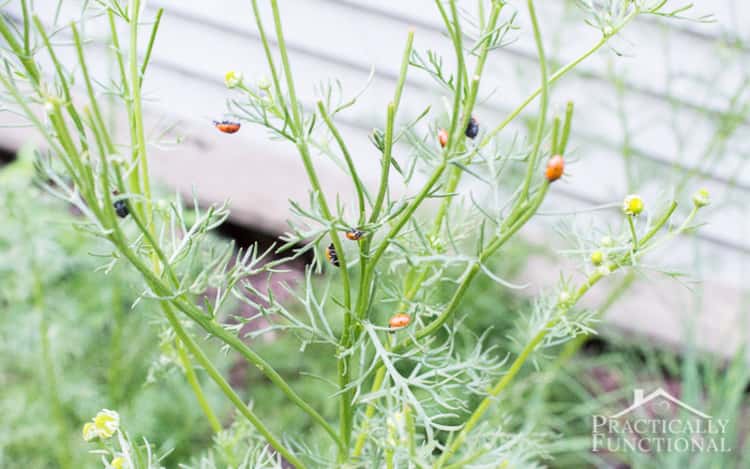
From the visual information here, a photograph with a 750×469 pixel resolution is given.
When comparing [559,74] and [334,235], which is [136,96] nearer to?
[334,235]

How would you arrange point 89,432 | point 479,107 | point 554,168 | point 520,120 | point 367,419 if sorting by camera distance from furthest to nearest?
1. point 479,107
2. point 520,120
3. point 367,419
4. point 89,432
5. point 554,168

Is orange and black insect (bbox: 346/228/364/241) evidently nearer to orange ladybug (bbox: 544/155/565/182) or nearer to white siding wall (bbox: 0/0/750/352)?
orange ladybug (bbox: 544/155/565/182)

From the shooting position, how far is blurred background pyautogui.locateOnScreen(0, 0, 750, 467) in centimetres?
186

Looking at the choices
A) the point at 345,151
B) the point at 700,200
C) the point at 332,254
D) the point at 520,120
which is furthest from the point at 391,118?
the point at 520,120

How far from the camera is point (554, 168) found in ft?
1.28

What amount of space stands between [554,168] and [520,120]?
159cm

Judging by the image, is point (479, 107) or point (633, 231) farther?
point (479, 107)

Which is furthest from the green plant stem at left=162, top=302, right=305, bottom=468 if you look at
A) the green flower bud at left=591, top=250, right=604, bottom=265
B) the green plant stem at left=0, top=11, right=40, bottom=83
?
the green flower bud at left=591, top=250, right=604, bottom=265

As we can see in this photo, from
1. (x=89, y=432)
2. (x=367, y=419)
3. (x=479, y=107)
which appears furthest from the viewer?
(x=479, y=107)

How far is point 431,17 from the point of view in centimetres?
193

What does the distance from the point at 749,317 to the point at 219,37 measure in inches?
67.7

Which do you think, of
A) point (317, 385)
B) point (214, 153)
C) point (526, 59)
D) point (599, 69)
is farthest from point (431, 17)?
point (317, 385)

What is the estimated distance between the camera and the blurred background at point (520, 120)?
6.11 feet

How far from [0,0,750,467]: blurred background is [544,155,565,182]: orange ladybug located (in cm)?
137
